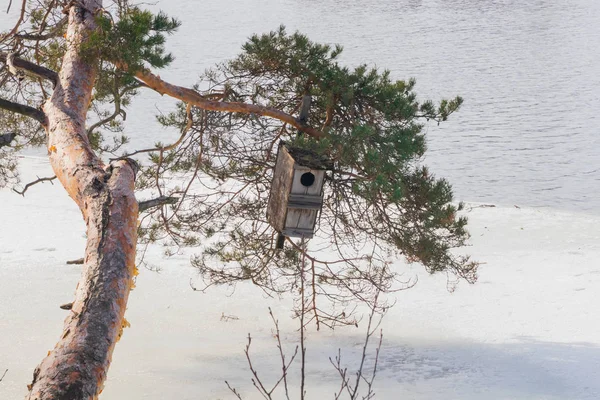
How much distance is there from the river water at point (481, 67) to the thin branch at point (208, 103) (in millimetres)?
2964

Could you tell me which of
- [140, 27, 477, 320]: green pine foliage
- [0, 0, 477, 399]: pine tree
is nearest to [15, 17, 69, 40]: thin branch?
[0, 0, 477, 399]: pine tree

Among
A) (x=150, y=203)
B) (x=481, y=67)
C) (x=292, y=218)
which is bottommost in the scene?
(x=150, y=203)

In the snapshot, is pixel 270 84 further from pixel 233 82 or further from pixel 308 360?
pixel 308 360

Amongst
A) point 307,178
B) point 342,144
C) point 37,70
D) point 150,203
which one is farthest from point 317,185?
point 37,70

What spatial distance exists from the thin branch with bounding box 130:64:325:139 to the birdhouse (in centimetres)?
18

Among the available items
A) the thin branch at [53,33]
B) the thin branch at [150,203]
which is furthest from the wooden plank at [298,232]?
the thin branch at [53,33]

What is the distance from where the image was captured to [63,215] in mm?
9391

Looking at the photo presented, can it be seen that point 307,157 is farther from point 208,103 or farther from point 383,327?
point 383,327

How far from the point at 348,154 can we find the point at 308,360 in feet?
8.04

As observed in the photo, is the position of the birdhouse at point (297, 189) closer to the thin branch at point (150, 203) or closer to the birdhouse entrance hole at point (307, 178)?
the birdhouse entrance hole at point (307, 178)

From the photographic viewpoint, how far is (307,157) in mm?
4160

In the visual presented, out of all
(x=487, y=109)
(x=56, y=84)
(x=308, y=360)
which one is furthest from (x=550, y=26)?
(x=56, y=84)

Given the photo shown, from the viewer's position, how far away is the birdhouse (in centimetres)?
419

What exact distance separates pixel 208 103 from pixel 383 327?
2.95 meters
